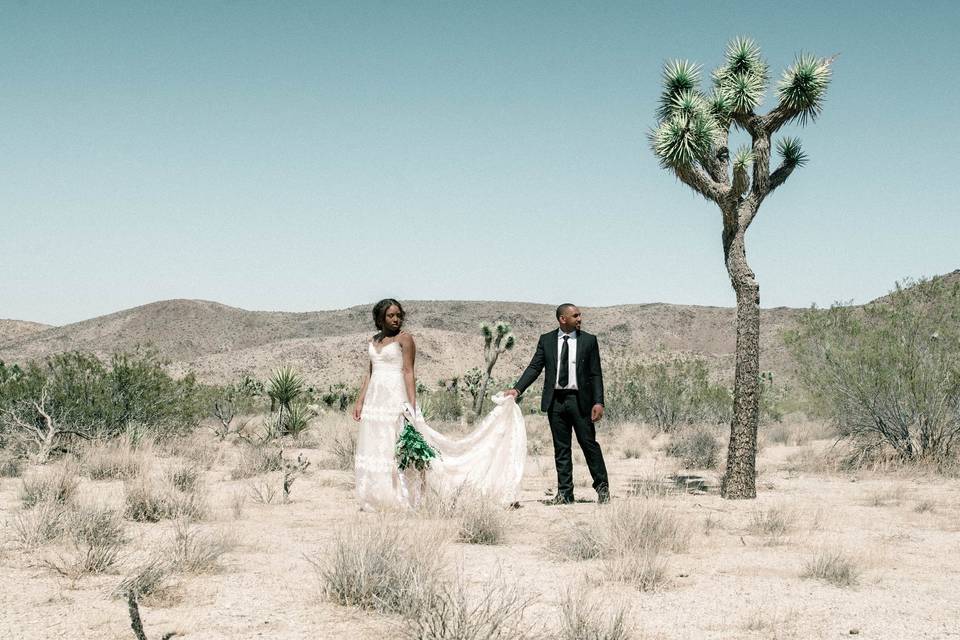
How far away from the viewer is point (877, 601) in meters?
5.27

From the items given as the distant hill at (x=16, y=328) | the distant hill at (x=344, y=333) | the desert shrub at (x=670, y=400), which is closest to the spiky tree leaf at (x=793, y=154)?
the desert shrub at (x=670, y=400)

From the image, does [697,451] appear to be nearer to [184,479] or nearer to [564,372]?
[564,372]

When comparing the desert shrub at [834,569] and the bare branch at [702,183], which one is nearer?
the desert shrub at [834,569]

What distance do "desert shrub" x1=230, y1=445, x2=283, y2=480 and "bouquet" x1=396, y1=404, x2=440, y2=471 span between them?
3.80 m

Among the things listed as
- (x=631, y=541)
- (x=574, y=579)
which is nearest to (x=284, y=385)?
(x=631, y=541)

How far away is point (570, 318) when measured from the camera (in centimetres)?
896

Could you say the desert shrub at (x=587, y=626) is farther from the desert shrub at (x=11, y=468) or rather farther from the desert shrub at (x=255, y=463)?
the desert shrub at (x=11, y=468)

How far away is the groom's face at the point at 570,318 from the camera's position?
8953 mm

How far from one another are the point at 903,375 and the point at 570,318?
6.81 m

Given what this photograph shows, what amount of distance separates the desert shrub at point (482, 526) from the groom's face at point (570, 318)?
97.5 inches

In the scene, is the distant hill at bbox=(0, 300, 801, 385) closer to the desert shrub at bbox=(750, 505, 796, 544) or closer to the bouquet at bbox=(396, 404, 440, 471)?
the bouquet at bbox=(396, 404, 440, 471)

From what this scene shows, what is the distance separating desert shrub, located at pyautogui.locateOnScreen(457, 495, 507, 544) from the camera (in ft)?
23.2

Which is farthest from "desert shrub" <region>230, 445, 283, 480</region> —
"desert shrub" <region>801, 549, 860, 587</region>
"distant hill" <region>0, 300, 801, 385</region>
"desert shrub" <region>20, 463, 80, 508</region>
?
"distant hill" <region>0, 300, 801, 385</region>

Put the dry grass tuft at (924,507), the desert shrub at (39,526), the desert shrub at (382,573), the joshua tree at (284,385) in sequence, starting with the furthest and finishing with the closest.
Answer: the joshua tree at (284,385)
the dry grass tuft at (924,507)
the desert shrub at (39,526)
the desert shrub at (382,573)
